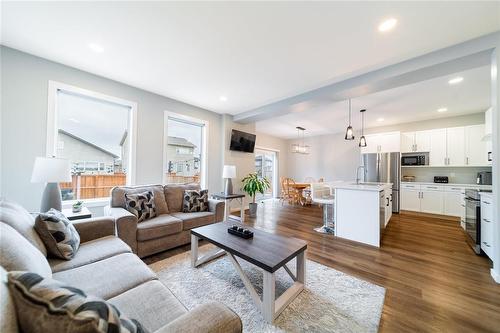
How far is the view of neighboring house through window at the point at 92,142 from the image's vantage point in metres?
2.92

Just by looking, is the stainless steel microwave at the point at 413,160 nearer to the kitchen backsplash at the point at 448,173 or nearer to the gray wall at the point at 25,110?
the kitchen backsplash at the point at 448,173

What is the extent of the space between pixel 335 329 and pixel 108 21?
348 centimetres

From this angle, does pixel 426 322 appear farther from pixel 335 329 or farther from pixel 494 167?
pixel 494 167

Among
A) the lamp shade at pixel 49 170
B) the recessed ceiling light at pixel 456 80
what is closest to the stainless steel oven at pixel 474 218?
the recessed ceiling light at pixel 456 80

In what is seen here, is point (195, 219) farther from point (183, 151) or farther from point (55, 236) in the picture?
point (183, 151)

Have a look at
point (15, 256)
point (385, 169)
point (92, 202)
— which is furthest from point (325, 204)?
point (92, 202)

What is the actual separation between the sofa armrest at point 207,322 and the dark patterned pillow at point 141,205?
220 centimetres

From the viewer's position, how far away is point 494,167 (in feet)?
6.77

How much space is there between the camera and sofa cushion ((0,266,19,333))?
1.66 feet

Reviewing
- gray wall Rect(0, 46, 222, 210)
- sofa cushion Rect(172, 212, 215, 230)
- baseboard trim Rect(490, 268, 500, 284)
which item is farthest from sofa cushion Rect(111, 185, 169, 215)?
baseboard trim Rect(490, 268, 500, 284)

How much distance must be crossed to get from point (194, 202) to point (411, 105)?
499cm

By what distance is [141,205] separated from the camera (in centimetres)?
271

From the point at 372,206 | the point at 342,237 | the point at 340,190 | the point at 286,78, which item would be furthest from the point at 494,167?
the point at 286,78

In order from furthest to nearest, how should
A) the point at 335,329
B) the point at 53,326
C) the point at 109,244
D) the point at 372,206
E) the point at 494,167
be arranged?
the point at 372,206
the point at 494,167
the point at 109,244
the point at 335,329
the point at 53,326
